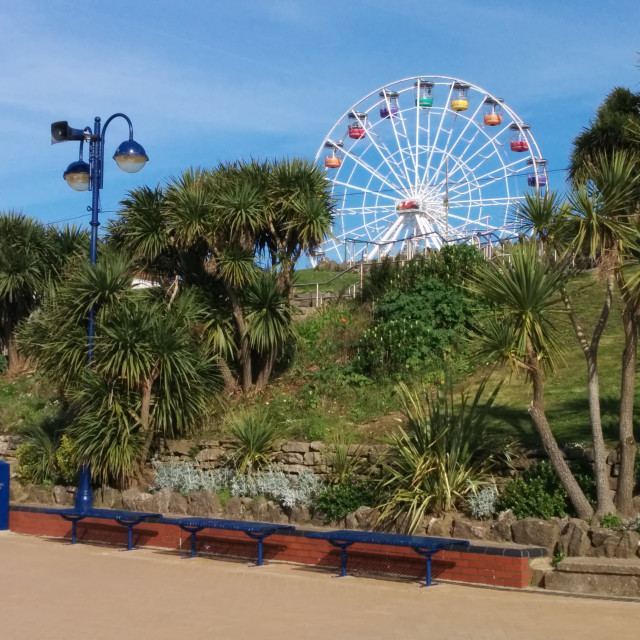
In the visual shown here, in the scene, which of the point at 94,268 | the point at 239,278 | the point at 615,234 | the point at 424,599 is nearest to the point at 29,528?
the point at 94,268

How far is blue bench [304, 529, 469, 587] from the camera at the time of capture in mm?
9680

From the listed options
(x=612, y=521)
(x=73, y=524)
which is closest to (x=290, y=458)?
(x=73, y=524)

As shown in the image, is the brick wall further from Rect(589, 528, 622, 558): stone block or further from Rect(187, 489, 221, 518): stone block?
Rect(187, 489, 221, 518): stone block

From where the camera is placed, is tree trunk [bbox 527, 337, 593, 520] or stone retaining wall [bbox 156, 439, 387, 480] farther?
stone retaining wall [bbox 156, 439, 387, 480]

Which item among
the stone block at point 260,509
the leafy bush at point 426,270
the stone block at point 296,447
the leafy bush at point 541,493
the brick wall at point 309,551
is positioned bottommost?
the brick wall at point 309,551

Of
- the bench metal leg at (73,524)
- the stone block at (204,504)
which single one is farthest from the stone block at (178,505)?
the bench metal leg at (73,524)

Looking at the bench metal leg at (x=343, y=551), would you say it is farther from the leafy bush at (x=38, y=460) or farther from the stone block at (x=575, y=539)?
the leafy bush at (x=38, y=460)

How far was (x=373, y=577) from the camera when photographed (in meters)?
10.5

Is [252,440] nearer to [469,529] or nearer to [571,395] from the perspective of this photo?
[469,529]

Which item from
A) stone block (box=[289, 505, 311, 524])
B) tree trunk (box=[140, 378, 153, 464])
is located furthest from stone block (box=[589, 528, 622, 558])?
tree trunk (box=[140, 378, 153, 464])

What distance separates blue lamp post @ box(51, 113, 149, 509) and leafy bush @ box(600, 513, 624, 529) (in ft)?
25.6

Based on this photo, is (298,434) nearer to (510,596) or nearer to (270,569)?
(270,569)

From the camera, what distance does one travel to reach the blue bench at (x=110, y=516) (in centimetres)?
1302

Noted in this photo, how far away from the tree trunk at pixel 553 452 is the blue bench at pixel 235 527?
10.8 ft
